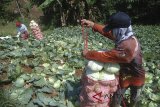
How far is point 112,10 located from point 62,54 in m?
19.5

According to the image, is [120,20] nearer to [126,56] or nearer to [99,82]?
[126,56]

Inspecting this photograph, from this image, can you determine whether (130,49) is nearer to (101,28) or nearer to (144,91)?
(101,28)

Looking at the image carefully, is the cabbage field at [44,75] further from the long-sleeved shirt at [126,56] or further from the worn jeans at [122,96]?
the long-sleeved shirt at [126,56]

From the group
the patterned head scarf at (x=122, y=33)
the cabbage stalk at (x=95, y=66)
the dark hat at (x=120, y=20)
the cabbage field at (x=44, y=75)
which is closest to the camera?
the dark hat at (x=120, y=20)

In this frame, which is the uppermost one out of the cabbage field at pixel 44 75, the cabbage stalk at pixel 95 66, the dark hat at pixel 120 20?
the dark hat at pixel 120 20

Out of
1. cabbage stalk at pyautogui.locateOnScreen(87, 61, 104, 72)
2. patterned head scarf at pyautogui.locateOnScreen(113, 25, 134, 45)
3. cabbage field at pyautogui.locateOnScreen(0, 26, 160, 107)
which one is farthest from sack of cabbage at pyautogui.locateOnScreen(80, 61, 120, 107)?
cabbage field at pyautogui.locateOnScreen(0, 26, 160, 107)

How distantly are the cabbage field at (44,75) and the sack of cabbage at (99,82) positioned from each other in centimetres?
60

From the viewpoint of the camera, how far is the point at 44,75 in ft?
24.6

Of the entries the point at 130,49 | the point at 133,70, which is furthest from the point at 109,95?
the point at 130,49

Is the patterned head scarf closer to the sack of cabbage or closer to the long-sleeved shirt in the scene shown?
the long-sleeved shirt

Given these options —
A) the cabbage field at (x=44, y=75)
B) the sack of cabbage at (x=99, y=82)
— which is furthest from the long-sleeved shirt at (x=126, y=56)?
the cabbage field at (x=44, y=75)

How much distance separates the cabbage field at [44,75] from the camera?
667 centimetres

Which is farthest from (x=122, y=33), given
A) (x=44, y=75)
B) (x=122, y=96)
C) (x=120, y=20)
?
(x=44, y=75)

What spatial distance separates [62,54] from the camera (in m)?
8.93
